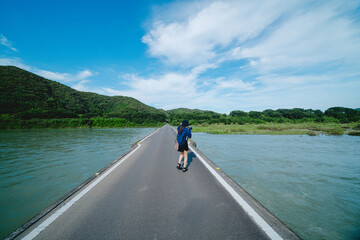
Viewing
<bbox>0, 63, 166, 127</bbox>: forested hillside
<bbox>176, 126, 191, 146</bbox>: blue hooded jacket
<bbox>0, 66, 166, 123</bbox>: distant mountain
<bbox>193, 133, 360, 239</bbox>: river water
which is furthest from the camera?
<bbox>0, 66, 166, 123</bbox>: distant mountain

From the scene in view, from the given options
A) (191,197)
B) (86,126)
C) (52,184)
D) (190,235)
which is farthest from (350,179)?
(86,126)

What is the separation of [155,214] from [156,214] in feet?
0.07

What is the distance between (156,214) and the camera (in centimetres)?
279

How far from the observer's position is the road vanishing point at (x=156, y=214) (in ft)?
7.36

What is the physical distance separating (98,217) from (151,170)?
10.1 feet

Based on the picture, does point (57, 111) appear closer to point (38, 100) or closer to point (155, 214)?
point (38, 100)

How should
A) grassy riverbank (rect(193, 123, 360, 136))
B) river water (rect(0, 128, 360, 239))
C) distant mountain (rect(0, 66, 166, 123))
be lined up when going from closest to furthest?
river water (rect(0, 128, 360, 239)) → grassy riverbank (rect(193, 123, 360, 136)) → distant mountain (rect(0, 66, 166, 123))

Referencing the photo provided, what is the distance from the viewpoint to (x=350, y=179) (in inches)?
226

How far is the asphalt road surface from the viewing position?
2.24 m

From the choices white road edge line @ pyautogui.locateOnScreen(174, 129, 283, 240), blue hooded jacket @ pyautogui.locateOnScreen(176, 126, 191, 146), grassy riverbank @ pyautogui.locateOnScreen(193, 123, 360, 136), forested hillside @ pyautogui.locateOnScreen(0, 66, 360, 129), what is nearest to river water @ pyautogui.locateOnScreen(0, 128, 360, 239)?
white road edge line @ pyautogui.locateOnScreen(174, 129, 283, 240)

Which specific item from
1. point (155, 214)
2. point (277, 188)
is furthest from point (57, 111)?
point (277, 188)

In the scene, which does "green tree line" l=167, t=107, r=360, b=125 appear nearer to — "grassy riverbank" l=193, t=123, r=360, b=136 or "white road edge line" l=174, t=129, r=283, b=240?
"grassy riverbank" l=193, t=123, r=360, b=136

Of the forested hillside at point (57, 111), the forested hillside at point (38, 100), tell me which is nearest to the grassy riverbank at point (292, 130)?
the forested hillside at point (57, 111)

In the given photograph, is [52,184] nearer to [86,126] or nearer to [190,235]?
[190,235]
